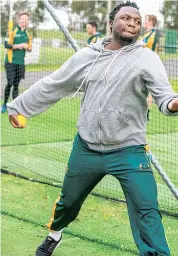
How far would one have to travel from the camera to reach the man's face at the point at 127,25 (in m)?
3.87

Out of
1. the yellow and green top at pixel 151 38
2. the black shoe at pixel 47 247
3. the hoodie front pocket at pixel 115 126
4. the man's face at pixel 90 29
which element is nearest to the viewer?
the hoodie front pocket at pixel 115 126

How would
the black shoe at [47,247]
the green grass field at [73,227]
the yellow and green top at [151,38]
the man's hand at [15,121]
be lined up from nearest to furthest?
1. the man's hand at [15,121]
2. the black shoe at [47,247]
3. the green grass field at [73,227]
4. the yellow and green top at [151,38]

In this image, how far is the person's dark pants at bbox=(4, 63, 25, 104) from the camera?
11.6 meters

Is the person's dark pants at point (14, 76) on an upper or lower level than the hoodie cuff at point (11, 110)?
lower

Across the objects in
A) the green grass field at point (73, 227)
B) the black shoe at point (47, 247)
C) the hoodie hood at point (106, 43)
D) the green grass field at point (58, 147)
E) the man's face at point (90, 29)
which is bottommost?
the green grass field at point (58, 147)

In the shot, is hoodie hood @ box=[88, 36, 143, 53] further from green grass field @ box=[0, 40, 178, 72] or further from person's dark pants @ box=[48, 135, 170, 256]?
green grass field @ box=[0, 40, 178, 72]

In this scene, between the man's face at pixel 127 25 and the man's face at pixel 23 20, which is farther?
the man's face at pixel 23 20

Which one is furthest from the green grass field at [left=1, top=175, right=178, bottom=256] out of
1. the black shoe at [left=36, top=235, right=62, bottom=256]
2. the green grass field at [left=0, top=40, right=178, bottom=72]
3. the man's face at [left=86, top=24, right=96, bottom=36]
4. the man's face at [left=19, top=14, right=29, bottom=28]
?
the man's face at [left=86, top=24, right=96, bottom=36]

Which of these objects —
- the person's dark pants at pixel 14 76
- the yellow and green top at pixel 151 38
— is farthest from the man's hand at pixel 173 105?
the person's dark pants at pixel 14 76

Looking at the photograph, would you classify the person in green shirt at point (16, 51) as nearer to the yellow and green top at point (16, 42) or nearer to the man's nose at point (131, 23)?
the yellow and green top at point (16, 42)

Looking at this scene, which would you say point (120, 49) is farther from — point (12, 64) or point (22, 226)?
point (12, 64)

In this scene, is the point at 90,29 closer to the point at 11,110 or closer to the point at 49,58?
the point at 49,58

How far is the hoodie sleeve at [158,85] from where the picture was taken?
3.64 m

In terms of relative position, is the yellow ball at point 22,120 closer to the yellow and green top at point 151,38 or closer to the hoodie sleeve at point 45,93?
the hoodie sleeve at point 45,93
